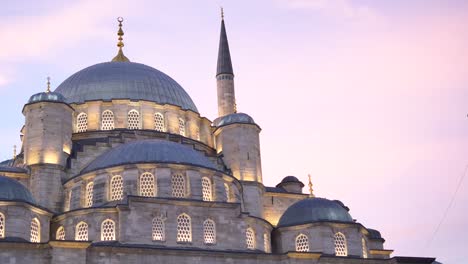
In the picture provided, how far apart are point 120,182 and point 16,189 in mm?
4797

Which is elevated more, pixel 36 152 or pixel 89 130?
pixel 89 130

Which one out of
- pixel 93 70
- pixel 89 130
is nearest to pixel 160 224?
pixel 89 130

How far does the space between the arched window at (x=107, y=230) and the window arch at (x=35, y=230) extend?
9.96 ft

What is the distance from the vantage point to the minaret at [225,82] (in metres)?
49.4

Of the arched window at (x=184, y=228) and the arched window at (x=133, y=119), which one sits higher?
the arched window at (x=133, y=119)

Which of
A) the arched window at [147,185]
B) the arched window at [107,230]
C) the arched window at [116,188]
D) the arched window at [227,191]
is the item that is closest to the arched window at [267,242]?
the arched window at [227,191]

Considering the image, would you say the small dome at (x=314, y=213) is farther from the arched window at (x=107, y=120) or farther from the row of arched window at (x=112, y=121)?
the arched window at (x=107, y=120)

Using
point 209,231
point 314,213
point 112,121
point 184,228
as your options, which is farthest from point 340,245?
point 112,121

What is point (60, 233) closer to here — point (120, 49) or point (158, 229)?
point (158, 229)

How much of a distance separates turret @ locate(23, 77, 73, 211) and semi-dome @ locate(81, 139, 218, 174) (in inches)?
66.6

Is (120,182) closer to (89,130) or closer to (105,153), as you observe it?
(105,153)

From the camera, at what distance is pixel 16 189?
34344mm

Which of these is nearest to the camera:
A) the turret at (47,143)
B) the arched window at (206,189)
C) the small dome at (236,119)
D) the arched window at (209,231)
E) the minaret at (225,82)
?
the arched window at (209,231)

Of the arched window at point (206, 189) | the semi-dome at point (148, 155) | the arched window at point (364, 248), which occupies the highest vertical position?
the semi-dome at point (148, 155)
